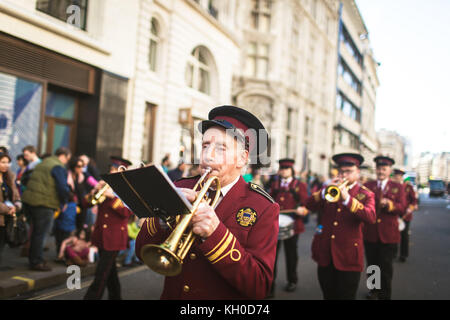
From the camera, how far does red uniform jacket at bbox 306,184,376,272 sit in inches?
167

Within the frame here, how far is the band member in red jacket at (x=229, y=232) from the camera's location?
6.02ft

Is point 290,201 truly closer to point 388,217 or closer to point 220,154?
point 388,217

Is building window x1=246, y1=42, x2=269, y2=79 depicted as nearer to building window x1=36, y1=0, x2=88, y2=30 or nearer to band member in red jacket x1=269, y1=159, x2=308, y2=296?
building window x1=36, y1=0, x2=88, y2=30

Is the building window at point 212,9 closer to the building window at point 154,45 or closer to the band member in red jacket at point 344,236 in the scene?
the building window at point 154,45

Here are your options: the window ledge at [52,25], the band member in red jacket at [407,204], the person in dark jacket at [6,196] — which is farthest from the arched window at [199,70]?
the person in dark jacket at [6,196]

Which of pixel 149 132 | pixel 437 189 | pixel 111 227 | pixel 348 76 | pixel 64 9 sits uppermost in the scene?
pixel 348 76

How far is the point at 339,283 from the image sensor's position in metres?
4.22

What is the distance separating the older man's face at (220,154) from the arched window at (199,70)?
15.2m

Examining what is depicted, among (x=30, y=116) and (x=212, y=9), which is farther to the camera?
(x=212, y=9)

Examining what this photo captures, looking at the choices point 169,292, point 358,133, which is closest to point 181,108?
point 169,292

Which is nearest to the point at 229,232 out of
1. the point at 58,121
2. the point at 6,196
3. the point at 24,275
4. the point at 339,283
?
the point at 339,283

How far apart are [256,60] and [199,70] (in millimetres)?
8683
